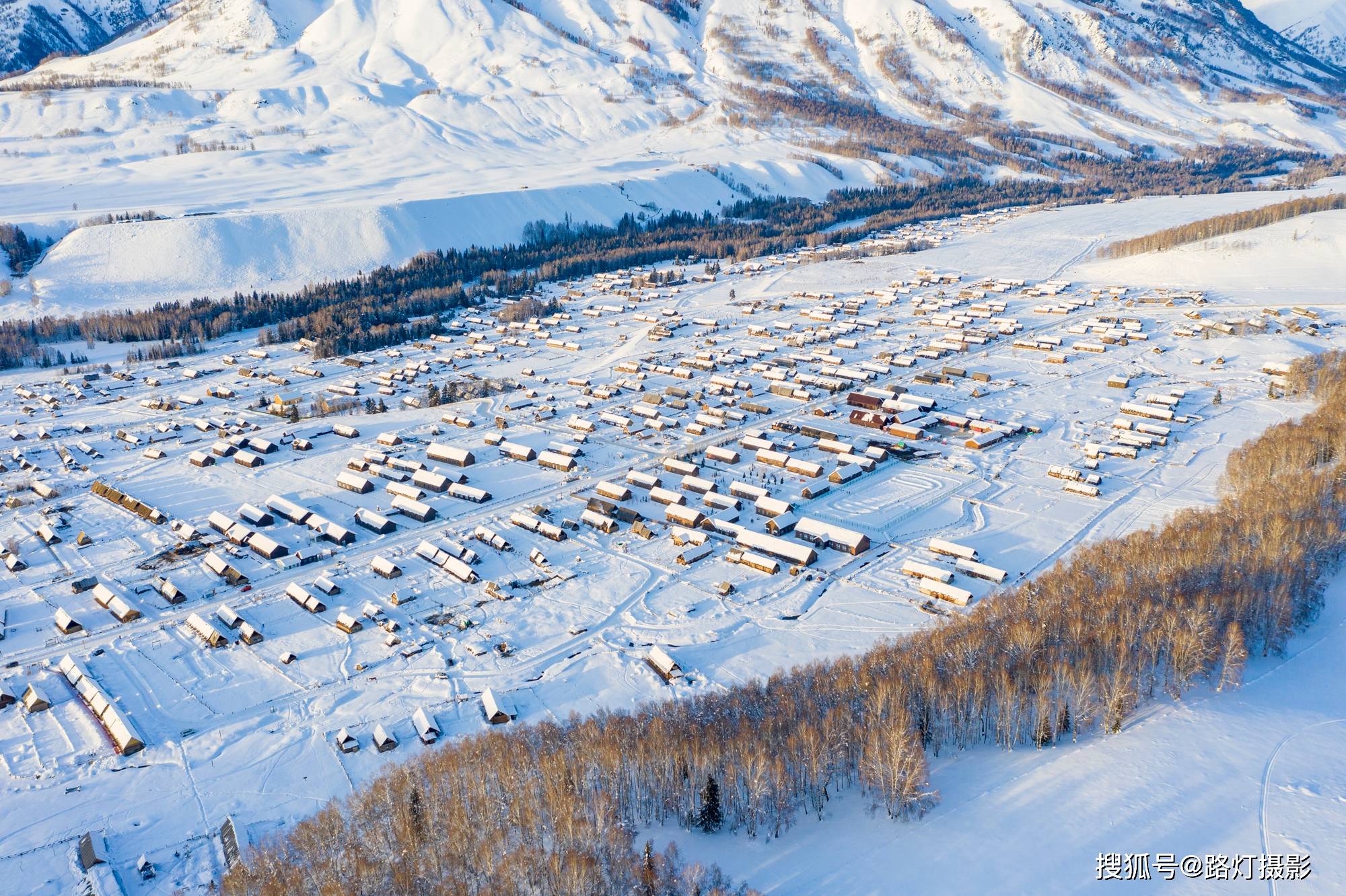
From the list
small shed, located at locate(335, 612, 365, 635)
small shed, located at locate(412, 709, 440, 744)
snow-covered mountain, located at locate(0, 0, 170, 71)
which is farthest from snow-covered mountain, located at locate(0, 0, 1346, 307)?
small shed, located at locate(412, 709, 440, 744)

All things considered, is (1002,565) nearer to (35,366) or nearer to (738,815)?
(738,815)

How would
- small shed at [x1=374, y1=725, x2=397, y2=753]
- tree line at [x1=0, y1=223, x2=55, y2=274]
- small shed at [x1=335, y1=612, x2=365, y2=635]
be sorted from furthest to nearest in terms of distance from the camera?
tree line at [x1=0, y1=223, x2=55, y2=274], small shed at [x1=335, y1=612, x2=365, y2=635], small shed at [x1=374, y1=725, x2=397, y2=753]

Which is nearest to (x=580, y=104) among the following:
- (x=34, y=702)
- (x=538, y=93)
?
(x=538, y=93)

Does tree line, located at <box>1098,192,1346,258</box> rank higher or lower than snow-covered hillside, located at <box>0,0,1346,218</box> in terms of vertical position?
lower

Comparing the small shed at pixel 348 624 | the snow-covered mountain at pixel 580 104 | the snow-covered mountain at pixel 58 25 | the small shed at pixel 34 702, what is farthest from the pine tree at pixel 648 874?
the snow-covered mountain at pixel 58 25

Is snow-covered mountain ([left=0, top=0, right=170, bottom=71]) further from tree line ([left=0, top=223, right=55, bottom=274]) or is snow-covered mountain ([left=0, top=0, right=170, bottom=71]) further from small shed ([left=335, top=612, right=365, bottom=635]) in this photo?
small shed ([left=335, top=612, right=365, bottom=635])

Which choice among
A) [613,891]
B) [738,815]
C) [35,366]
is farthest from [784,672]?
[35,366]
